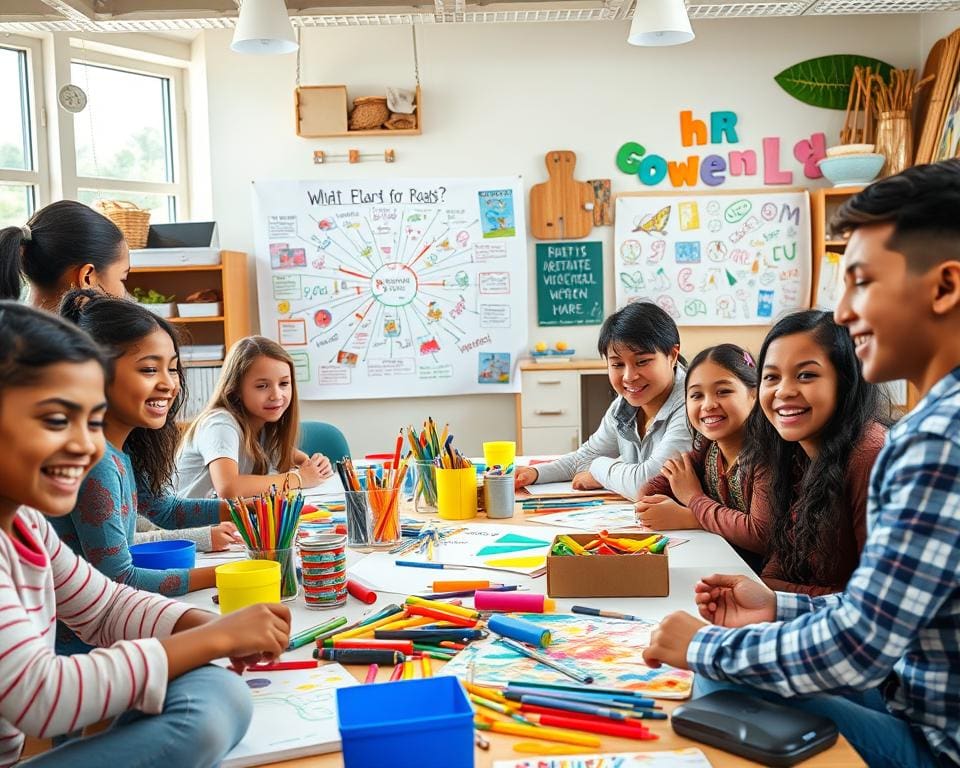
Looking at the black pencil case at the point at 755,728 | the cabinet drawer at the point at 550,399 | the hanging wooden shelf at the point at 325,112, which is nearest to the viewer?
the black pencil case at the point at 755,728

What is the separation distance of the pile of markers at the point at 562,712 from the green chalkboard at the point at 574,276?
12.8ft

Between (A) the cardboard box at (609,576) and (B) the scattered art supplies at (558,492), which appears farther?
(B) the scattered art supplies at (558,492)

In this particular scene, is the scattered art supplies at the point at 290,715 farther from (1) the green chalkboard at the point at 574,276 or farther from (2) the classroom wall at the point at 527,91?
(2) the classroom wall at the point at 527,91

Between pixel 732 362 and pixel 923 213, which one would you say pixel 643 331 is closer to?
pixel 732 362

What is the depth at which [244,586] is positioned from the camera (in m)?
1.34

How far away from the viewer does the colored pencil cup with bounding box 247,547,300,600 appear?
1516 millimetres

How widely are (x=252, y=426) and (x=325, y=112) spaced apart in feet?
8.15

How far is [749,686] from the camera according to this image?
107 centimetres

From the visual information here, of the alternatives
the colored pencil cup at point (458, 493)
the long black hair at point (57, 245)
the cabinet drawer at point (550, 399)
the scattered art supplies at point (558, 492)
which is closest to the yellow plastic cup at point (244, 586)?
the colored pencil cup at point (458, 493)

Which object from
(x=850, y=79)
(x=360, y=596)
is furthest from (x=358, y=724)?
(x=850, y=79)

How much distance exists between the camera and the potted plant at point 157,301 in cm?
456

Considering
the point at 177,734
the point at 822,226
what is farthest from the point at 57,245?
the point at 822,226

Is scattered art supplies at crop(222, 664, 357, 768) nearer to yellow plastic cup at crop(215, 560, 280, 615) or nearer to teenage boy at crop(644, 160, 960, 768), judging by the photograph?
yellow plastic cup at crop(215, 560, 280, 615)

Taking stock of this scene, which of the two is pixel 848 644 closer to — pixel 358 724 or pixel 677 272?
pixel 358 724
